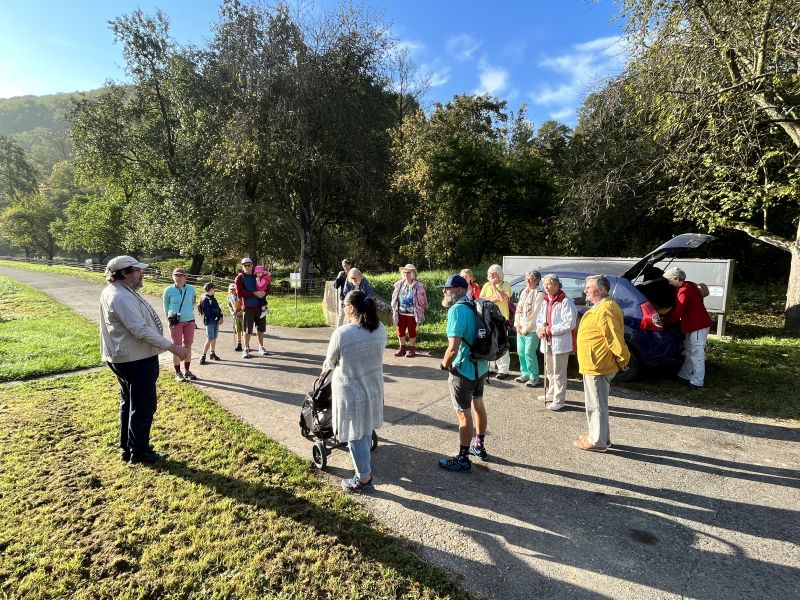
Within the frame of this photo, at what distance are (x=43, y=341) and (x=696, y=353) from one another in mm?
12571

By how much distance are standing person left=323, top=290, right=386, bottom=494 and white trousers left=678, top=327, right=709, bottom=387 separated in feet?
16.3

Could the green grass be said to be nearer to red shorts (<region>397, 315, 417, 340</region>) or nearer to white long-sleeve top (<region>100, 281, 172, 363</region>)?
white long-sleeve top (<region>100, 281, 172, 363</region>)

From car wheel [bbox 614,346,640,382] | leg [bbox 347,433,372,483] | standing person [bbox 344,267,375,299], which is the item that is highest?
standing person [bbox 344,267,375,299]

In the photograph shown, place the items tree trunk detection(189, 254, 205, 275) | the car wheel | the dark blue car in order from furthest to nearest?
tree trunk detection(189, 254, 205, 275) < the car wheel < the dark blue car

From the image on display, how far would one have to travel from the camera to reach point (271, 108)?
55.2 ft

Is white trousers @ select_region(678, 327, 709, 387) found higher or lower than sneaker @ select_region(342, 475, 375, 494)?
higher

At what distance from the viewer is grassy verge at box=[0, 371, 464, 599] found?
8.57ft

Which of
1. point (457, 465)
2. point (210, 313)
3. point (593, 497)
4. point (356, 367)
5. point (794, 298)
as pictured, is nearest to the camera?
point (356, 367)

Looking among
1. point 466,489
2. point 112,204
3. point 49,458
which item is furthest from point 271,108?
point 112,204

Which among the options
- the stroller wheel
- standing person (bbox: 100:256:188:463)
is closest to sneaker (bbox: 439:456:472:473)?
the stroller wheel

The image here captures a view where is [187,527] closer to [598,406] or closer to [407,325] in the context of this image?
[598,406]

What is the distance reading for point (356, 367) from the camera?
3.28 m

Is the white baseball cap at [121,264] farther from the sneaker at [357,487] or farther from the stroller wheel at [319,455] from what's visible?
the sneaker at [357,487]

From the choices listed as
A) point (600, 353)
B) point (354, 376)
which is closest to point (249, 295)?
point (354, 376)
